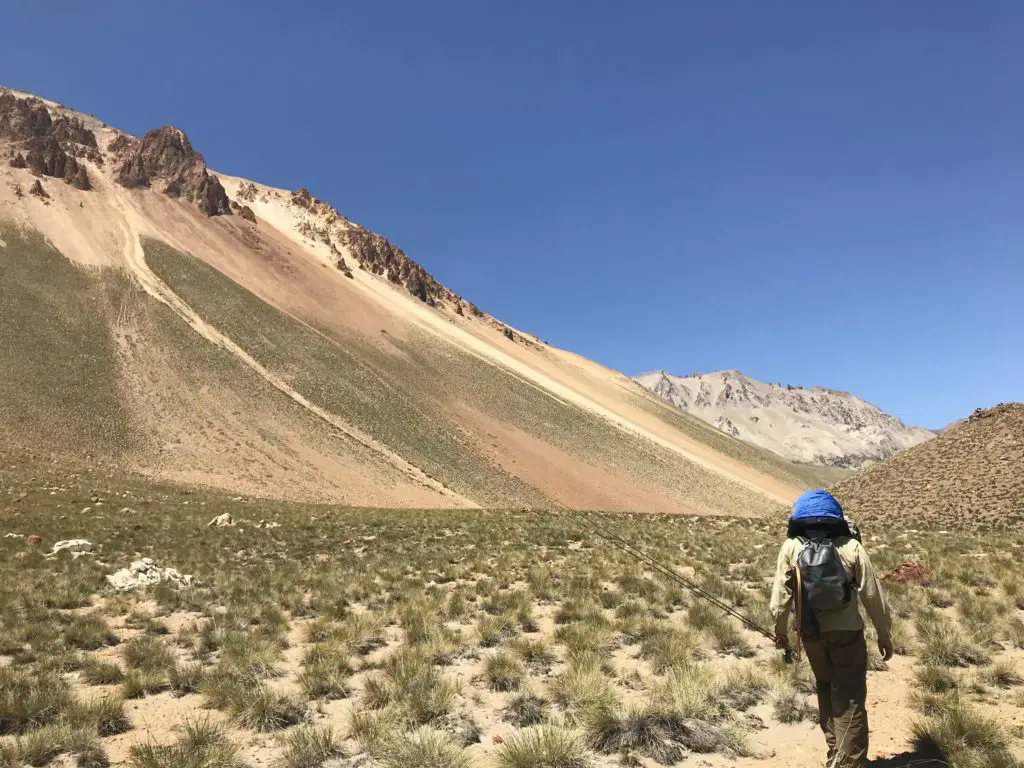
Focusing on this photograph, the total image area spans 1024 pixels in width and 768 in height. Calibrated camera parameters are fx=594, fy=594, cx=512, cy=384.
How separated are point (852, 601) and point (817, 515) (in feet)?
2.29

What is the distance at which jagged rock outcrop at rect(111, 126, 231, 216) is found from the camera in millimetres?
84125

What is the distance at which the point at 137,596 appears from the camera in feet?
39.9

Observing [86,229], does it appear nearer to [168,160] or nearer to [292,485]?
[168,160]

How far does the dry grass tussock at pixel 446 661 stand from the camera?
5.50 metres

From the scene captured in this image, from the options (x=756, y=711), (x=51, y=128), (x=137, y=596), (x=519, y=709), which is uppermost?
(x=51, y=128)

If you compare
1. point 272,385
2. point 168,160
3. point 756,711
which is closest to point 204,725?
point 756,711

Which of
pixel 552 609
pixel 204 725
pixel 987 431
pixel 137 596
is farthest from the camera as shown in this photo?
pixel 987 431

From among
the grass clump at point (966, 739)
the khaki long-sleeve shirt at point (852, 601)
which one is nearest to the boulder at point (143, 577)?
the khaki long-sleeve shirt at point (852, 601)

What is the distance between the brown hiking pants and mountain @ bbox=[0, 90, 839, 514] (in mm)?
36342

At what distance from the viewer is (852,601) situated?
4727mm

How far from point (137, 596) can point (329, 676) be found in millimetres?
7467

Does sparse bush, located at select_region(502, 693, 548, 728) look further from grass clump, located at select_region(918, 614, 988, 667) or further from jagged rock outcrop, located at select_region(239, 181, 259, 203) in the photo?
jagged rock outcrop, located at select_region(239, 181, 259, 203)

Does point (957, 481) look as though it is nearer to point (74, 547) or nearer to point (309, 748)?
point (309, 748)

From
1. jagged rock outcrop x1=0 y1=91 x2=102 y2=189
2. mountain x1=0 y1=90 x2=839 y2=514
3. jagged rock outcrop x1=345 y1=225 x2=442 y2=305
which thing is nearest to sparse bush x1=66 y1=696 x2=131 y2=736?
mountain x1=0 y1=90 x2=839 y2=514
